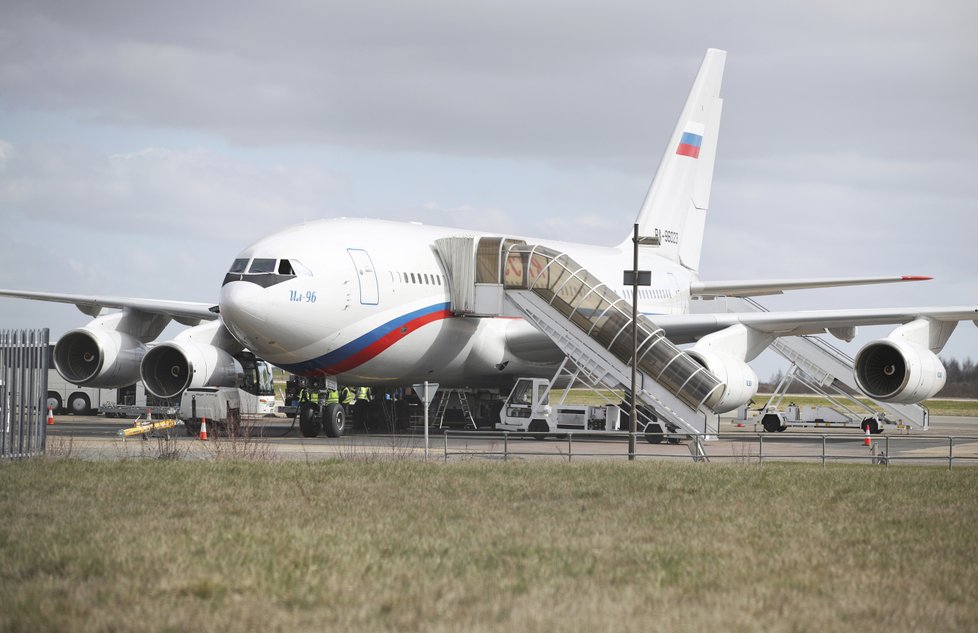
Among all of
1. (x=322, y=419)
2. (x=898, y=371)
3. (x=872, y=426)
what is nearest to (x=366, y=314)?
(x=322, y=419)

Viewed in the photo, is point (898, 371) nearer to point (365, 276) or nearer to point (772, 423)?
point (772, 423)

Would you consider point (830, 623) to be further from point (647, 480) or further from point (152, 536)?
point (647, 480)

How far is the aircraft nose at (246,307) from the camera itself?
2328 cm

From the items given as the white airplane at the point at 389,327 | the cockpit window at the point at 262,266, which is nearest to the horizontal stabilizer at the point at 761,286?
the white airplane at the point at 389,327

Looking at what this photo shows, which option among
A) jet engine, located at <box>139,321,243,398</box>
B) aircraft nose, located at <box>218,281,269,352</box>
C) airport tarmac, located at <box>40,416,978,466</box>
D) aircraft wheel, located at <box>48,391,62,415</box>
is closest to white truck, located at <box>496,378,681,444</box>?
airport tarmac, located at <box>40,416,978,466</box>

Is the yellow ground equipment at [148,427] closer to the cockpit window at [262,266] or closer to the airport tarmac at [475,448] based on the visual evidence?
the airport tarmac at [475,448]

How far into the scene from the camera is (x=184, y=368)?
28328 millimetres

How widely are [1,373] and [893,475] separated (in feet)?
45.2

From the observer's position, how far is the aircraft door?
82.0 feet

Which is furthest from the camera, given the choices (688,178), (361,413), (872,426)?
(688,178)

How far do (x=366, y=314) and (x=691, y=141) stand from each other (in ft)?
61.4

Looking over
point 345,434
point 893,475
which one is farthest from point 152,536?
point 345,434

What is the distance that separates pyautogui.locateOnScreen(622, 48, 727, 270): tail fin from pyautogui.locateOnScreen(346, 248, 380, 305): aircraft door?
593 inches

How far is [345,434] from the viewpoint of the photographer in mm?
29375
